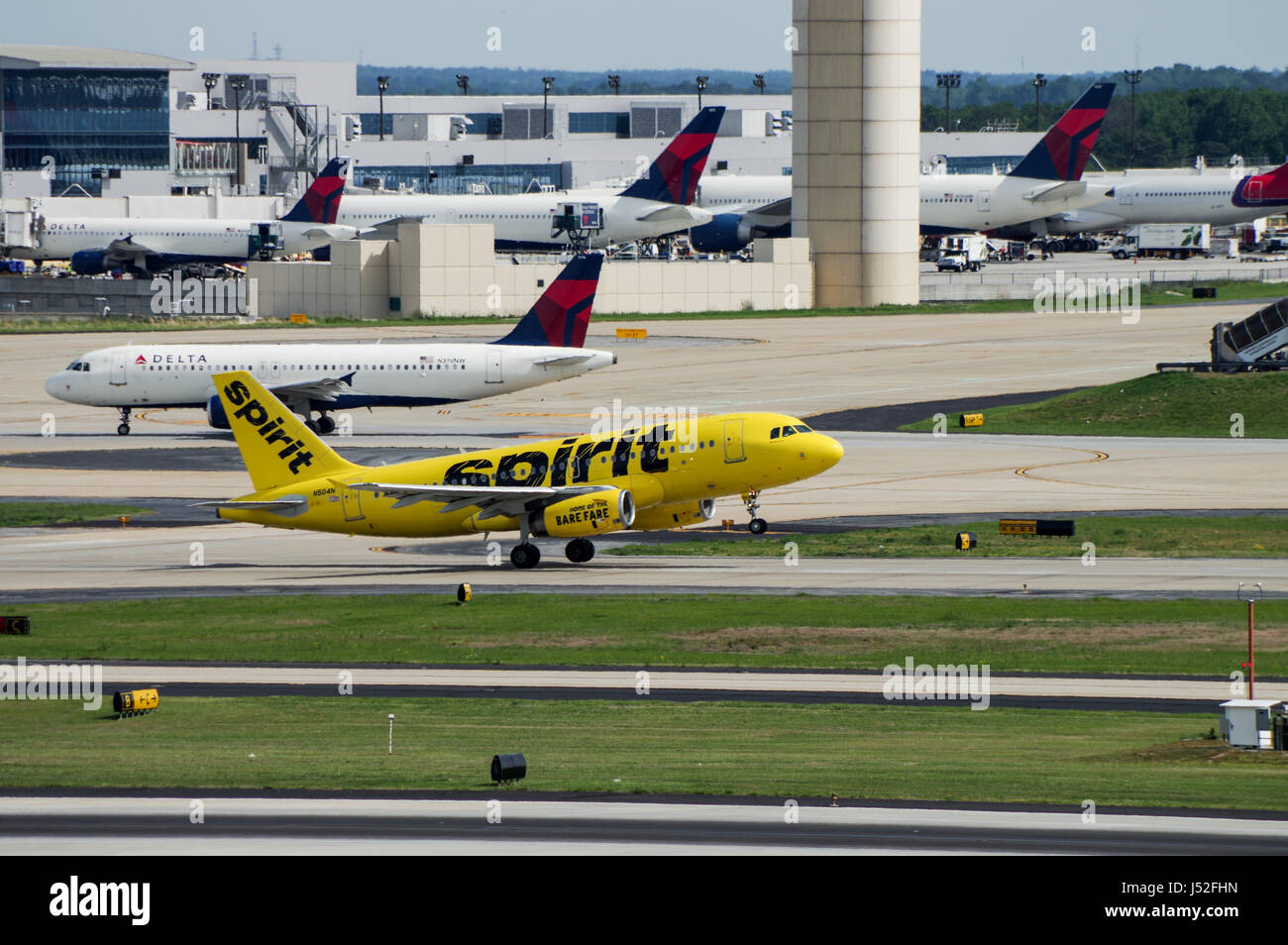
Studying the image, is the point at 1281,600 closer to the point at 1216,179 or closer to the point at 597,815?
the point at 597,815

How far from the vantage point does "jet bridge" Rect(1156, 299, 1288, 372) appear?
8750cm

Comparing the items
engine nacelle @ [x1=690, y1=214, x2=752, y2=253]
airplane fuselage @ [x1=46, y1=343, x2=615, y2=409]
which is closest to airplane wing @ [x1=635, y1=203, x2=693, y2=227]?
engine nacelle @ [x1=690, y1=214, x2=752, y2=253]

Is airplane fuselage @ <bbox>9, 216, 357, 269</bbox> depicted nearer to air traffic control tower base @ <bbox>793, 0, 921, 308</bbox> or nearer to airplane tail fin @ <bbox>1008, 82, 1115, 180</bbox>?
air traffic control tower base @ <bbox>793, 0, 921, 308</bbox>

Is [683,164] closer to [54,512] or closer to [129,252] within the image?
[129,252]

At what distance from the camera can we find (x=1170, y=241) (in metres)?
186

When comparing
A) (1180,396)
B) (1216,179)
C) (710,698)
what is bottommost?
(710,698)

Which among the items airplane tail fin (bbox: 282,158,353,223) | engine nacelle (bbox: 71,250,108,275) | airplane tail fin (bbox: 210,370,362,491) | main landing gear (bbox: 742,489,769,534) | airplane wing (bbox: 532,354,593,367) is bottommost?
main landing gear (bbox: 742,489,769,534)

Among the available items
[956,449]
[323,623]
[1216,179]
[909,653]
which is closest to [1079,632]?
[909,653]

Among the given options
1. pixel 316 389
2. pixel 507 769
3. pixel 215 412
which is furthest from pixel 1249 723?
pixel 215 412

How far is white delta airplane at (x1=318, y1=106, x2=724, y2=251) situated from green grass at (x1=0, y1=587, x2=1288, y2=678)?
96661 millimetres

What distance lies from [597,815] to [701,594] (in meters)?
22.8

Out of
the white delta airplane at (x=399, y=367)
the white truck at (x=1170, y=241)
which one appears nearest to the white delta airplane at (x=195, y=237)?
the white delta airplane at (x=399, y=367)

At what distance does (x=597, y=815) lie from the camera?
26.0 meters

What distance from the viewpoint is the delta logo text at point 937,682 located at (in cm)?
3665
